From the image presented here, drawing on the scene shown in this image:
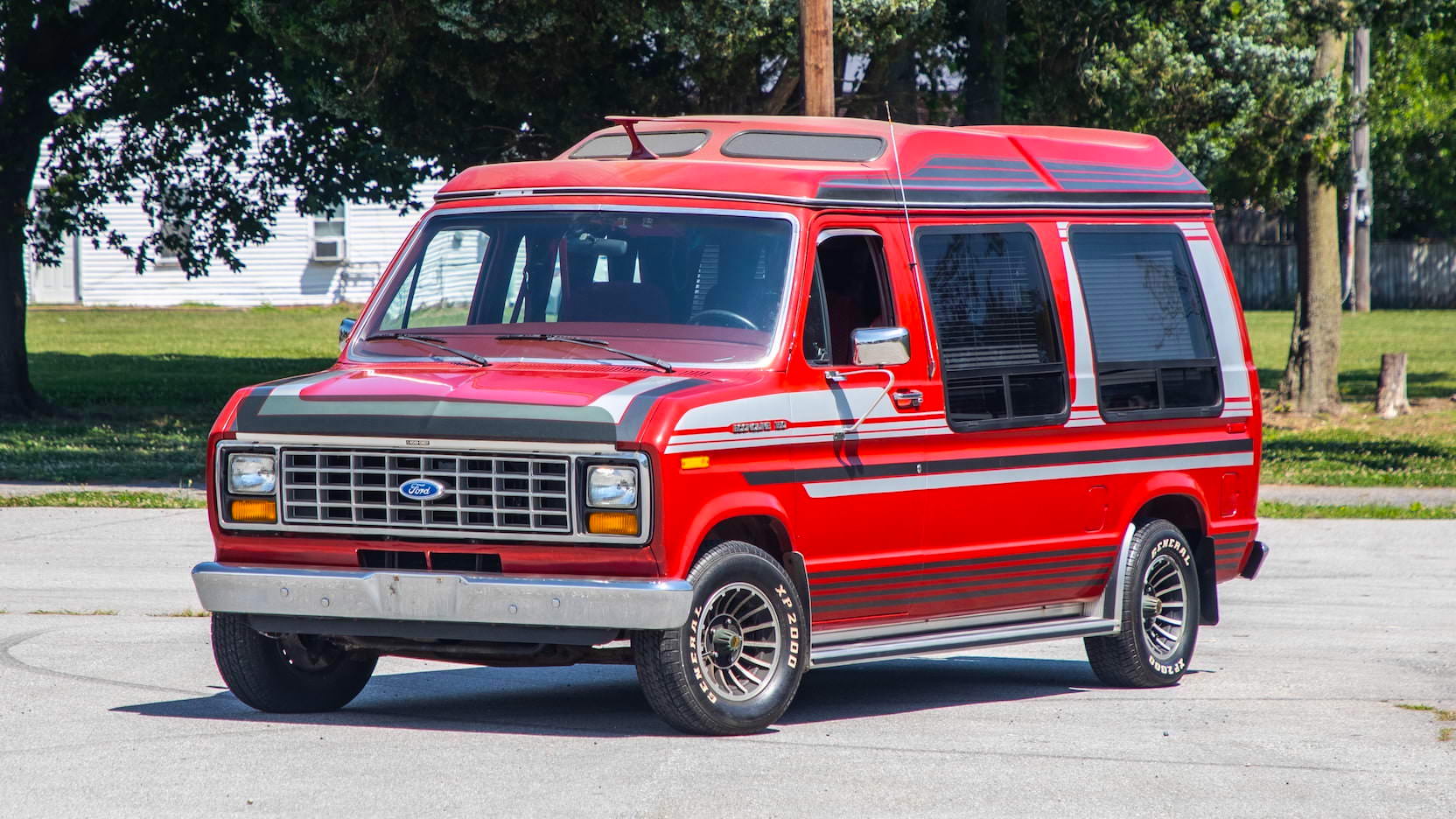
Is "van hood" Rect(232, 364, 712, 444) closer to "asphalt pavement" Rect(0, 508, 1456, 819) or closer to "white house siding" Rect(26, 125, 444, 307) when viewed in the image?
"asphalt pavement" Rect(0, 508, 1456, 819)

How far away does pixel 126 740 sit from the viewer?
287 inches

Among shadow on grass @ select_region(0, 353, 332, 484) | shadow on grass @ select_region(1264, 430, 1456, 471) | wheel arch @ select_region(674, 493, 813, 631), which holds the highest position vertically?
wheel arch @ select_region(674, 493, 813, 631)

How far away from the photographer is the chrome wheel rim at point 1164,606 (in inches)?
366

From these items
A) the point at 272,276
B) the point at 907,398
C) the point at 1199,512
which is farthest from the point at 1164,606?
the point at 272,276

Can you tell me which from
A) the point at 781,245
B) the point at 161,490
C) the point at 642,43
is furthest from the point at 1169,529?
the point at 642,43

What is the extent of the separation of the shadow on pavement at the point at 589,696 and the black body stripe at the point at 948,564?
619 millimetres

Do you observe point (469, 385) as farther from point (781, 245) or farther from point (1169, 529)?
point (1169, 529)

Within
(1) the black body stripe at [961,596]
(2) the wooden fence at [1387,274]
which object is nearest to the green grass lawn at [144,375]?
(1) the black body stripe at [961,596]

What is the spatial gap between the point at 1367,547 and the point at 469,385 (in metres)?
9.90

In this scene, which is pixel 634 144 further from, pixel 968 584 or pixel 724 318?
pixel 968 584

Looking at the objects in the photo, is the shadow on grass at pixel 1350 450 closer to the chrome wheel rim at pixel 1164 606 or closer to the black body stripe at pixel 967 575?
the chrome wheel rim at pixel 1164 606

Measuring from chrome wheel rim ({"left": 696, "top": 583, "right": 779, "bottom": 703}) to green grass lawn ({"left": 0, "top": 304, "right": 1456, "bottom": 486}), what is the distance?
11.8 metres

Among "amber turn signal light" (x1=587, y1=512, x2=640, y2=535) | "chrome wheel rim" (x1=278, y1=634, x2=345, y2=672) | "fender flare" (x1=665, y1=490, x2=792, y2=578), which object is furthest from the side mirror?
"chrome wheel rim" (x1=278, y1=634, x2=345, y2=672)

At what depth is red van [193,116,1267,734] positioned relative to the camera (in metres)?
7.07
